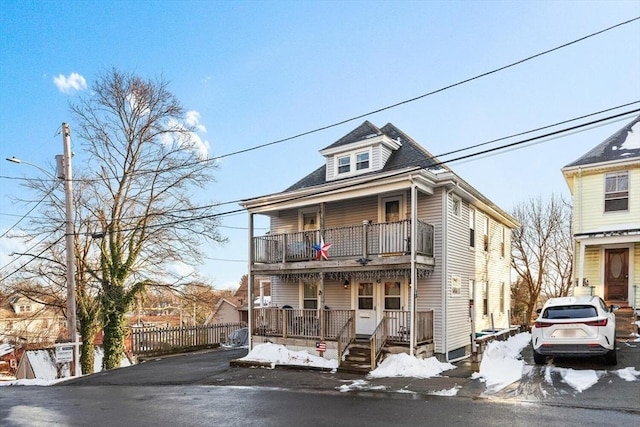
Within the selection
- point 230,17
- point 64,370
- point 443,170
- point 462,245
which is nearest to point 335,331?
point 462,245

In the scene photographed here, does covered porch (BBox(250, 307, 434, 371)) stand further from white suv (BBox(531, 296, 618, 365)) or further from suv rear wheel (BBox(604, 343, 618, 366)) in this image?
suv rear wheel (BBox(604, 343, 618, 366))

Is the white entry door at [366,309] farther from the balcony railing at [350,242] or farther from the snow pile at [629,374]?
the snow pile at [629,374]

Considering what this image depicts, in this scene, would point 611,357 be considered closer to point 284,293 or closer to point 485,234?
point 485,234

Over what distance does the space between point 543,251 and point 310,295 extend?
74.4ft

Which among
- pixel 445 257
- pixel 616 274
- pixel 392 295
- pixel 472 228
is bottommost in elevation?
pixel 392 295

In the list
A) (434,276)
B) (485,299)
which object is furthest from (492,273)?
(434,276)

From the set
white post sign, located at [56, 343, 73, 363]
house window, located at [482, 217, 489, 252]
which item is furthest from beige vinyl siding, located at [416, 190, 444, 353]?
white post sign, located at [56, 343, 73, 363]

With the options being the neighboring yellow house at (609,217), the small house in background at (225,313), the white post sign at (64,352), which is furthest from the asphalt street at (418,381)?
the small house in background at (225,313)

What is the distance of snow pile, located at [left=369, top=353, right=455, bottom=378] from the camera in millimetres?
11391

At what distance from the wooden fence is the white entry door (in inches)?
362

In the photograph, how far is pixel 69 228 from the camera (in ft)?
49.3

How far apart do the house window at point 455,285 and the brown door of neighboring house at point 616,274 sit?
6756mm

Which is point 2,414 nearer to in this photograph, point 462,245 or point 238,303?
point 462,245

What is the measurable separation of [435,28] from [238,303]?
40.4 meters
